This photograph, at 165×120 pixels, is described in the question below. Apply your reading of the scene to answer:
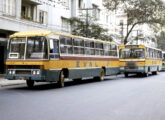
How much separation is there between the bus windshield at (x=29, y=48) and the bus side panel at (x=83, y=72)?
3.18 meters

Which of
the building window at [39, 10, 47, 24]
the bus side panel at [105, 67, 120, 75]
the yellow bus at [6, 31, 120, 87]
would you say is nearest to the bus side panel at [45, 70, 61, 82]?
the yellow bus at [6, 31, 120, 87]

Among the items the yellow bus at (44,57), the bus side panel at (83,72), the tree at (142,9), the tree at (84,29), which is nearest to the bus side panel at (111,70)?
the bus side panel at (83,72)

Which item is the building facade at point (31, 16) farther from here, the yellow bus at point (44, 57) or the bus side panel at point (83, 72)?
the yellow bus at point (44, 57)

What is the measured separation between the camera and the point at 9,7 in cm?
2425

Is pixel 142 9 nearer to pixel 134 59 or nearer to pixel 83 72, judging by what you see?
pixel 134 59

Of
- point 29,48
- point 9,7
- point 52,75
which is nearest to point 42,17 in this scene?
point 9,7

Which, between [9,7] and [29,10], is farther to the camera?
[29,10]

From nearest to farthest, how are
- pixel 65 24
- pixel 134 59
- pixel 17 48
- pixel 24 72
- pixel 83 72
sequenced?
1. pixel 24 72
2. pixel 17 48
3. pixel 83 72
4. pixel 134 59
5. pixel 65 24

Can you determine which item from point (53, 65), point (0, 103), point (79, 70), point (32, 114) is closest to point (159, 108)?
point (32, 114)

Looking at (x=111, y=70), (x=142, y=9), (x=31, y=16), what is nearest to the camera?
(x=111, y=70)

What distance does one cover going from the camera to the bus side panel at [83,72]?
17406 mm

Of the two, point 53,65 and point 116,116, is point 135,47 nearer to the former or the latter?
point 53,65

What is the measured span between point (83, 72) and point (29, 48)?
5.47 metres

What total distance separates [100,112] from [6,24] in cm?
→ 1684
